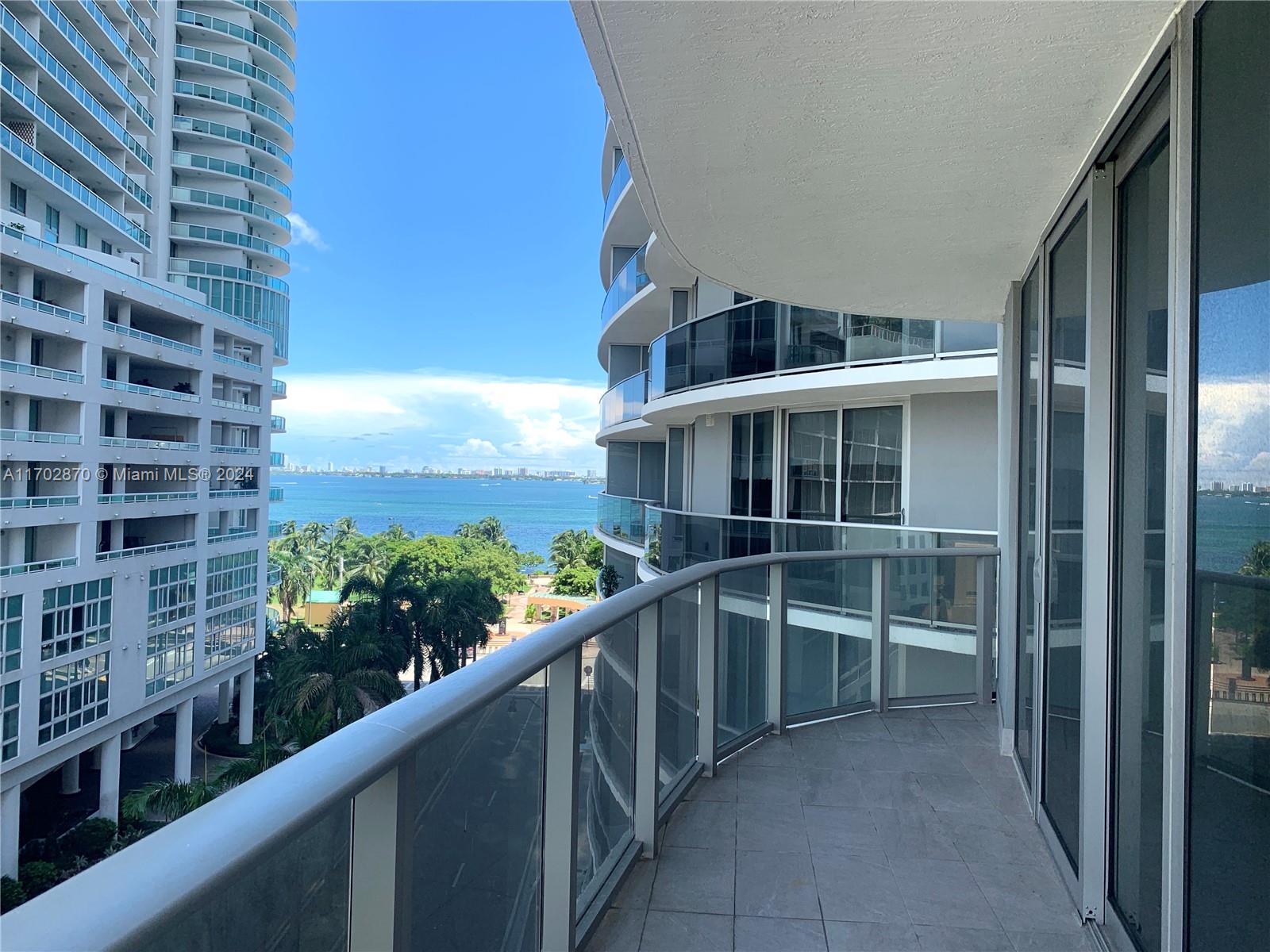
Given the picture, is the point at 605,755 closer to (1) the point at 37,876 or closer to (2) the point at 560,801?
(2) the point at 560,801

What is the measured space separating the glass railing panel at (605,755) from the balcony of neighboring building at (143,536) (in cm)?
4726

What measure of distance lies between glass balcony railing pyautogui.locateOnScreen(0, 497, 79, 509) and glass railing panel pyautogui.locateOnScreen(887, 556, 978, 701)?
4522 cm

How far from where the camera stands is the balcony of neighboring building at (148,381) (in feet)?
141

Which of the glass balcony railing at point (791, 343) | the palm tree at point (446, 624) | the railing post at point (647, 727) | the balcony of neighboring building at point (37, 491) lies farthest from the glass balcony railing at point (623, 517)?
the balcony of neighboring building at point (37, 491)

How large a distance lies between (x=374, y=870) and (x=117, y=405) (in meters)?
51.5

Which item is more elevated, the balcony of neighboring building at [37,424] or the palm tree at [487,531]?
the balcony of neighboring building at [37,424]

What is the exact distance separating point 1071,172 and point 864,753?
3455 millimetres

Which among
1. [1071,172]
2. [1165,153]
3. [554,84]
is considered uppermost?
[554,84]

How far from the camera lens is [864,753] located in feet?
15.3

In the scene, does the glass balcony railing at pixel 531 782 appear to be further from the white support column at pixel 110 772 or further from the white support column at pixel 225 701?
the white support column at pixel 225 701

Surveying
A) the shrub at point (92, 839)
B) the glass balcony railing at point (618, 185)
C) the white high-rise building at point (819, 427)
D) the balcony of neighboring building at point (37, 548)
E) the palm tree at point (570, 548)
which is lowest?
the shrub at point (92, 839)

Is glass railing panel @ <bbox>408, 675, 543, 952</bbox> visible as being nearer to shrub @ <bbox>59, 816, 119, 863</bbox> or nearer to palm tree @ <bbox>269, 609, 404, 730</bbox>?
palm tree @ <bbox>269, 609, 404, 730</bbox>

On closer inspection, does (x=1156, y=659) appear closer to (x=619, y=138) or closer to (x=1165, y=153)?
(x=1165, y=153)

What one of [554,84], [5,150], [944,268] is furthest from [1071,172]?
[554,84]
